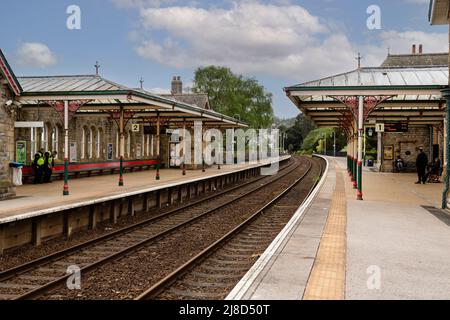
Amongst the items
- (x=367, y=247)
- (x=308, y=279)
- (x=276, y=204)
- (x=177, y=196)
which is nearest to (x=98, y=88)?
(x=177, y=196)

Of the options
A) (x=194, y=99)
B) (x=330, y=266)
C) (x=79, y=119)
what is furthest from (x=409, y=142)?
(x=330, y=266)

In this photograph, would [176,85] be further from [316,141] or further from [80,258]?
[80,258]

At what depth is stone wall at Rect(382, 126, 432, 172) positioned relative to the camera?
29.8m

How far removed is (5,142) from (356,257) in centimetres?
1024

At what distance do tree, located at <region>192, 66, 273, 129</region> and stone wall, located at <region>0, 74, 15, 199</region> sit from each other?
4725 cm

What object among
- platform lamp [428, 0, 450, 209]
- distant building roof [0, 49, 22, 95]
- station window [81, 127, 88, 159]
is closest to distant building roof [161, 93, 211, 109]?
station window [81, 127, 88, 159]

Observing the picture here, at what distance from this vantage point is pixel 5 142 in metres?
13.7

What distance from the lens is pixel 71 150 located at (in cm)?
2420

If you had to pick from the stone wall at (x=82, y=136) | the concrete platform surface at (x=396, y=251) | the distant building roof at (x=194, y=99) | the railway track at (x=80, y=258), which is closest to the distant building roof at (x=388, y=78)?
the concrete platform surface at (x=396, y=251)

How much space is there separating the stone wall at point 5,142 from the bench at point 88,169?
196 inches

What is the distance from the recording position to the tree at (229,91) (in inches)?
2454
